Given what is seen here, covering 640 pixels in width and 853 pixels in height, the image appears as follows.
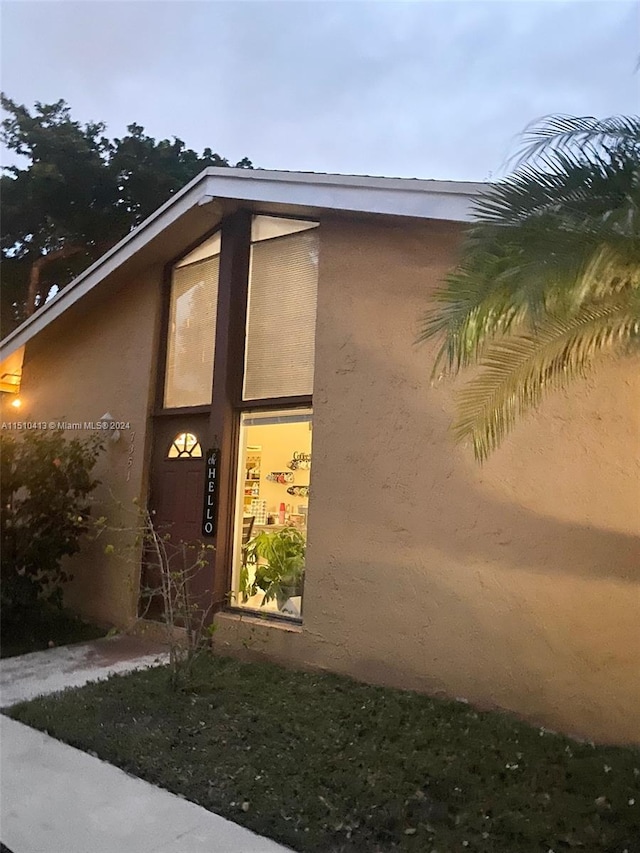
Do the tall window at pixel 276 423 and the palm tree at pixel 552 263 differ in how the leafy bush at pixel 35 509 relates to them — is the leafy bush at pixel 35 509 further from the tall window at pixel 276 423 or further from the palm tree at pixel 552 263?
the palm tree at pixel 552 263

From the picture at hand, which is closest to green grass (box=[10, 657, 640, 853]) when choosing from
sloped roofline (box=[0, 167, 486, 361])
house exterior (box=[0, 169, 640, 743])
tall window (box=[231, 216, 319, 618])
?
house exterior (box=[0, 169, 640, 743])

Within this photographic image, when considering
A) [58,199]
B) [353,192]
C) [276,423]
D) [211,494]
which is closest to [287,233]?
[353,192]

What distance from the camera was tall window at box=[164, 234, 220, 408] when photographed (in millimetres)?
8211

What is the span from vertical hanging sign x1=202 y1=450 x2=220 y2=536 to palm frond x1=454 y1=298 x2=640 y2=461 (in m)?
3.24

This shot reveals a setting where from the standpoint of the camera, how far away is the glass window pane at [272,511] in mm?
7031

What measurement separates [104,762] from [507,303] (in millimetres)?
4040

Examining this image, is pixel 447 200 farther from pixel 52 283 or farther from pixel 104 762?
pixel 52 283

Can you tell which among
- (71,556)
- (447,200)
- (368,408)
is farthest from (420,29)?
(71,556)

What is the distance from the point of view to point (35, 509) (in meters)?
8.30

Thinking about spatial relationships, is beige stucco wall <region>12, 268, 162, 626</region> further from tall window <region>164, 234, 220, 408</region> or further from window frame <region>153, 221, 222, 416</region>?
tall window <region>164, 234, 220, 408</region>

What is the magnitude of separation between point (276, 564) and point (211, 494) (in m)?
1.08

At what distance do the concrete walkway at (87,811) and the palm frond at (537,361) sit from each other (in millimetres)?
2866

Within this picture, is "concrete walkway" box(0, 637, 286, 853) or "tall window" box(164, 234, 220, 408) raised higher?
"tall window" box(164, 234, 220, 408)

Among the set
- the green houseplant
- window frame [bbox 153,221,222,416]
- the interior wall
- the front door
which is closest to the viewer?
the green houseplant
